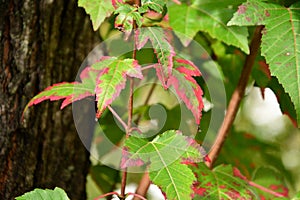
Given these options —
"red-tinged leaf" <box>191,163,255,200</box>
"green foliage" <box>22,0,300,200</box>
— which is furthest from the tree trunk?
"red-tinged leaf" <box>191,163,255,200</box>

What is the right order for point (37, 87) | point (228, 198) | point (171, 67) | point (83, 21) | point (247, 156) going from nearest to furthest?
point (171, 67)
point (228, 198)
point (37, 87)
point (83, 21)
point (247, 156)

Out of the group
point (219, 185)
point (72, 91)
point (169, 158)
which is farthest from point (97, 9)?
point (219, 185)

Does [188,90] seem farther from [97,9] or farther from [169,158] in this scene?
[97,9]

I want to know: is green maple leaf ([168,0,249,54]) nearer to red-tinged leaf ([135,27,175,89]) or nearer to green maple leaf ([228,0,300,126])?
green maple leaf ([228,0,300,126])

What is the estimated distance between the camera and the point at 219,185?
3.55 ft

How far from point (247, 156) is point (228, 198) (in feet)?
2.17

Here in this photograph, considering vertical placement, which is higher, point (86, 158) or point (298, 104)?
point (298, 104)

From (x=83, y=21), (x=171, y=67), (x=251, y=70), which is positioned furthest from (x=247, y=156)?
(x=171, y=67)

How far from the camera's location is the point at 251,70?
126 centimetres

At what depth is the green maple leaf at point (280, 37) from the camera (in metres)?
0.93

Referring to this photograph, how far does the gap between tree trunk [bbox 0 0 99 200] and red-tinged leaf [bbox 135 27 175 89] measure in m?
0.35

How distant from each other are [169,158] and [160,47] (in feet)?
0.59

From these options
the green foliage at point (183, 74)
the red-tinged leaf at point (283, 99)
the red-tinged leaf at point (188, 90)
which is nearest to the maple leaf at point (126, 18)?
the green foliage at point (183, 74)

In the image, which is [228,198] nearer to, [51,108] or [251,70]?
[251,70]
